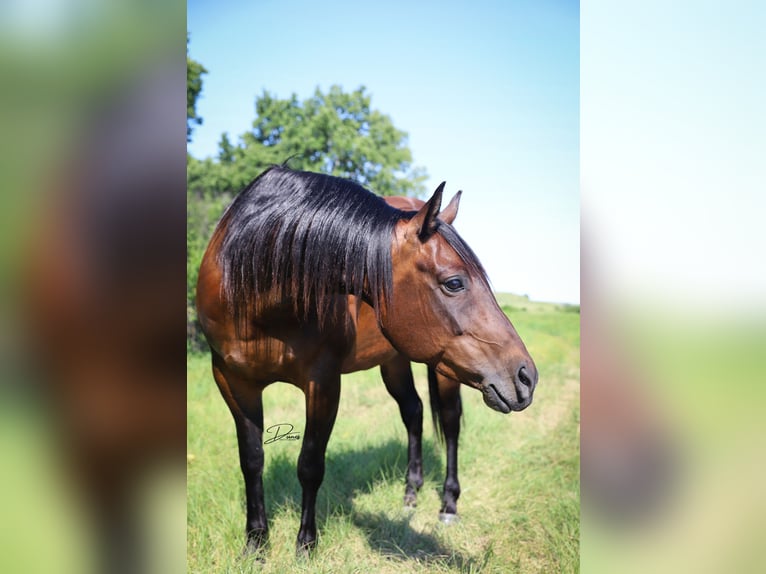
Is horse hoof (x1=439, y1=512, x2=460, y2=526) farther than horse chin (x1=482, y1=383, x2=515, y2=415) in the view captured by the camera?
Yes

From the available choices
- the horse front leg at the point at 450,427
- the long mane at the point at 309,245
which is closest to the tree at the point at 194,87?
the long mane at the point at 309,245

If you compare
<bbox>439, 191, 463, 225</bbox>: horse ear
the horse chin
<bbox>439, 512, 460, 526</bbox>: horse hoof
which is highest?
<bbox>439, 191, 463, 225</bbox>: horse ear

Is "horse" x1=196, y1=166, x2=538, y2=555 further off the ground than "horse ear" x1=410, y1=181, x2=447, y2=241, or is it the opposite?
"horse ear" x1=410, y1=181, x2=447, y2=241

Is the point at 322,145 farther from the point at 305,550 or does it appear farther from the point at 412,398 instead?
the point at 305,550

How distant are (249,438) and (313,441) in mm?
327

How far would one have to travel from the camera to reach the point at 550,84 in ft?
8.07

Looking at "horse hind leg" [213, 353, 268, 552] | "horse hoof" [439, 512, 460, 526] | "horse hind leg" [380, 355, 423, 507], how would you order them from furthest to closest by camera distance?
1. "horse hind leg" [380, 355, 423, 507]
2. "horse hoof" [439, 512, 460, 526]
3. "horse hind leg" [213, 353, 268, 552]

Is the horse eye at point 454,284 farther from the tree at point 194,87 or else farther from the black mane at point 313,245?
the tree at point 194,87

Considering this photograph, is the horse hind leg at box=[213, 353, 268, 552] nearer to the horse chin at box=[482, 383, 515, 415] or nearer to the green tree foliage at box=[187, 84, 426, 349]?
the green tree foliage at box=[187, 84, 426, 349]

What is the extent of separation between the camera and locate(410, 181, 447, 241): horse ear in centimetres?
192
